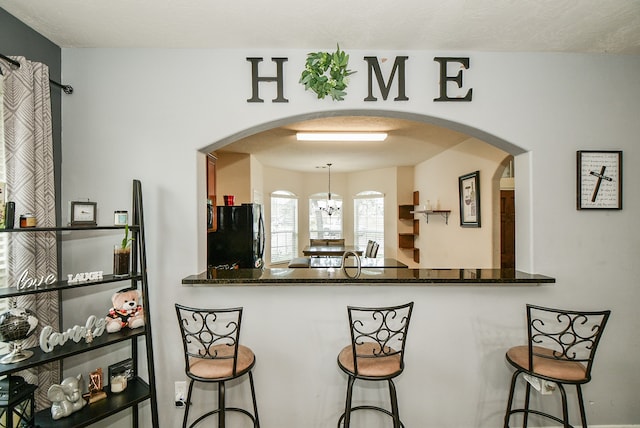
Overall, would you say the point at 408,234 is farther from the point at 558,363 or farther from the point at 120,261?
the point at 120,261

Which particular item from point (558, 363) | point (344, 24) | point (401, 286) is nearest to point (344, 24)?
point (344, 24)

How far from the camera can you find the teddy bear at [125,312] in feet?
6.01

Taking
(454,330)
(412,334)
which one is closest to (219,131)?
(412,334)

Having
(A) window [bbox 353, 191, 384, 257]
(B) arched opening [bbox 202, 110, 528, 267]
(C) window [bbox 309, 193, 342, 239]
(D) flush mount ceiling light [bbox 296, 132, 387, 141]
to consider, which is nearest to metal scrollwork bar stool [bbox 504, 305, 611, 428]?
(B) arched opening [bbox 202, 110, 528, 267]

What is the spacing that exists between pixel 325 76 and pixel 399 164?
4.47 meters

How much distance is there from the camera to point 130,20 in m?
1.80

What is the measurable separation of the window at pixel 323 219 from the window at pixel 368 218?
41 centimetres

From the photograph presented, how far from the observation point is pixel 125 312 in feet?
6.09

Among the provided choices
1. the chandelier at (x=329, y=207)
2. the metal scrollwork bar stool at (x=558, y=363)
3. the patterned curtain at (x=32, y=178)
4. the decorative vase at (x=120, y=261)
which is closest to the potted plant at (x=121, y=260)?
the decorative vase at (x=120, y=261)

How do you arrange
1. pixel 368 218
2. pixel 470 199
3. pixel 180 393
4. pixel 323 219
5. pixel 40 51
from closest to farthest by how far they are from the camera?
pixel 40 51 < pixel 180 393 < pixel 470 199 < pixel 368 218 < pixel 323 219

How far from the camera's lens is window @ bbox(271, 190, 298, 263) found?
6695 mm

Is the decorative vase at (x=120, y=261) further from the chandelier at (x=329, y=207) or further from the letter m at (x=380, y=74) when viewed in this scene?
the chandelier at (x=329, y=207)

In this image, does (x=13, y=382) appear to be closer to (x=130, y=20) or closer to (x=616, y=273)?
(x=130, y=20)

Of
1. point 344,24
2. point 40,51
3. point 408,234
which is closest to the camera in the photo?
point 344,24
